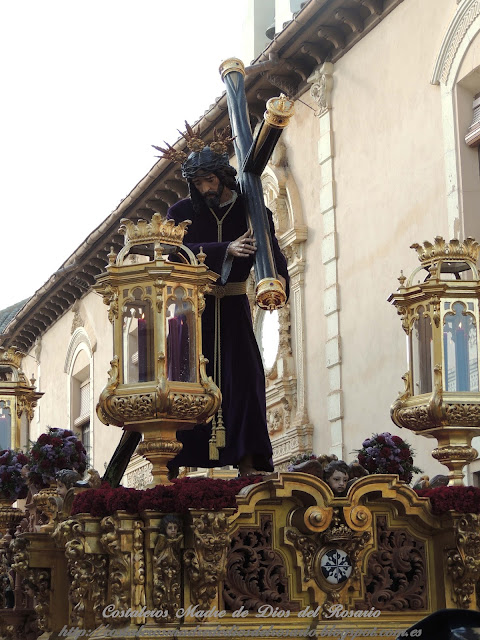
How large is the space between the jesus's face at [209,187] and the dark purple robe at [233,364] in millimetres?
59

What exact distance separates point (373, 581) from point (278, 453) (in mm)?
9693

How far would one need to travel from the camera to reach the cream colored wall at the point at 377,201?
12961mm

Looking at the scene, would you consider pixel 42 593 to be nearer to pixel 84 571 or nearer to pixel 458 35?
pixel 84 571

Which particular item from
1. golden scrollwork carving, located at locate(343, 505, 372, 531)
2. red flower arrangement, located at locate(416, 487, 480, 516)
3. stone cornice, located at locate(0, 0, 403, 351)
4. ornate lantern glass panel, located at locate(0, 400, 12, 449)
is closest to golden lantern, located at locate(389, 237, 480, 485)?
red flower arrangement, located at locate(416, 487, 480, 516)

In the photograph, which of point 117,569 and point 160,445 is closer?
point 117,569

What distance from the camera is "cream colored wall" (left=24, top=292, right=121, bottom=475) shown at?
853 inches

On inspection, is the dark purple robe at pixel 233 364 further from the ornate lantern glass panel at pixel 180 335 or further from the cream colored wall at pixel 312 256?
the cream colored wall at pixel 312 256

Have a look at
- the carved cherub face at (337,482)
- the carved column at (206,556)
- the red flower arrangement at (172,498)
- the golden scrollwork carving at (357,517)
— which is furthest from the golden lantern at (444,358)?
the carved column at (206,556)

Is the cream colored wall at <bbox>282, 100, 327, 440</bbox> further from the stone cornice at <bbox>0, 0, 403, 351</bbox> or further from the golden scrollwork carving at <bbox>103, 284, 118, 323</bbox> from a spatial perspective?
the golden scrollwork carving at <bbox>103, 284, 118, 323</bbox>

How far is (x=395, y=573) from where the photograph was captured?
5.95 metres

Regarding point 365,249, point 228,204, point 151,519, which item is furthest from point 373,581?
point 365,249

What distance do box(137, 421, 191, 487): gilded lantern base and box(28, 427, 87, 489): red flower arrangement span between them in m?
2.51

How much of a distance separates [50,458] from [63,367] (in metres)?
16.3

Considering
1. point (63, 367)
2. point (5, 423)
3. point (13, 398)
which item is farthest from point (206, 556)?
point (63, 367)
